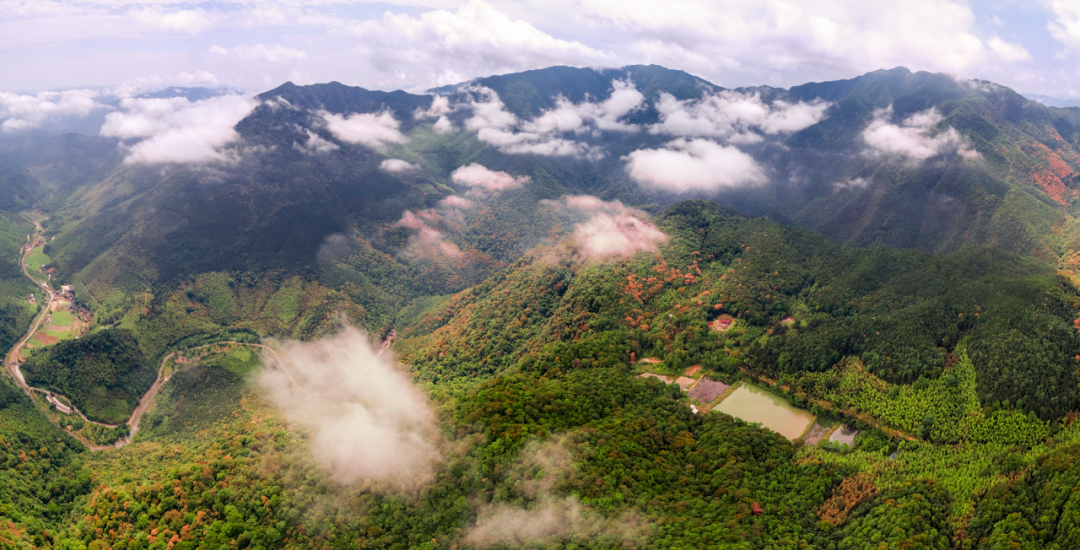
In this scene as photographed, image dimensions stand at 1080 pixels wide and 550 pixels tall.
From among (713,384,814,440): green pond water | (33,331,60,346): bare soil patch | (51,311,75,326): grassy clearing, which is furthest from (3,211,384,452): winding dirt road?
(713,384,814,440): green pond water

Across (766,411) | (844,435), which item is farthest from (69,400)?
(844,435)

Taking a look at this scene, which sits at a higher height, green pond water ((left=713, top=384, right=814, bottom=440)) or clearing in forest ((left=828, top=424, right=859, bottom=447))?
clearing in forest ((left=828, top=424, right=859, bottom=447))

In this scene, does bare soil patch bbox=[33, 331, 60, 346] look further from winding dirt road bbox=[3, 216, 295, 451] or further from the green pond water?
the green pond water

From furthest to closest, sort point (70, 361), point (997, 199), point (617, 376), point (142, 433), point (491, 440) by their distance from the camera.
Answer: point (997, 199), point (70, 361), point (142, 433), point (617, 376), point (491, 440)

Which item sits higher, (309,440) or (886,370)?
(886,370)

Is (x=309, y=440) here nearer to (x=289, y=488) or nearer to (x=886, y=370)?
(x=289, y=488)

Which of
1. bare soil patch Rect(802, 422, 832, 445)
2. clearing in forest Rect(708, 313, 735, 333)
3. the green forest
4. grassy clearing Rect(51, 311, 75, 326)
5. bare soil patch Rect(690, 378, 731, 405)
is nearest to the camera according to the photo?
the green forest

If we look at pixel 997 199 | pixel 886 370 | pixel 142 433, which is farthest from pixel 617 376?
pixel 997 199

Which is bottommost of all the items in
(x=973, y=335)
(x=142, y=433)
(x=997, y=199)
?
(x=142, y=433)
